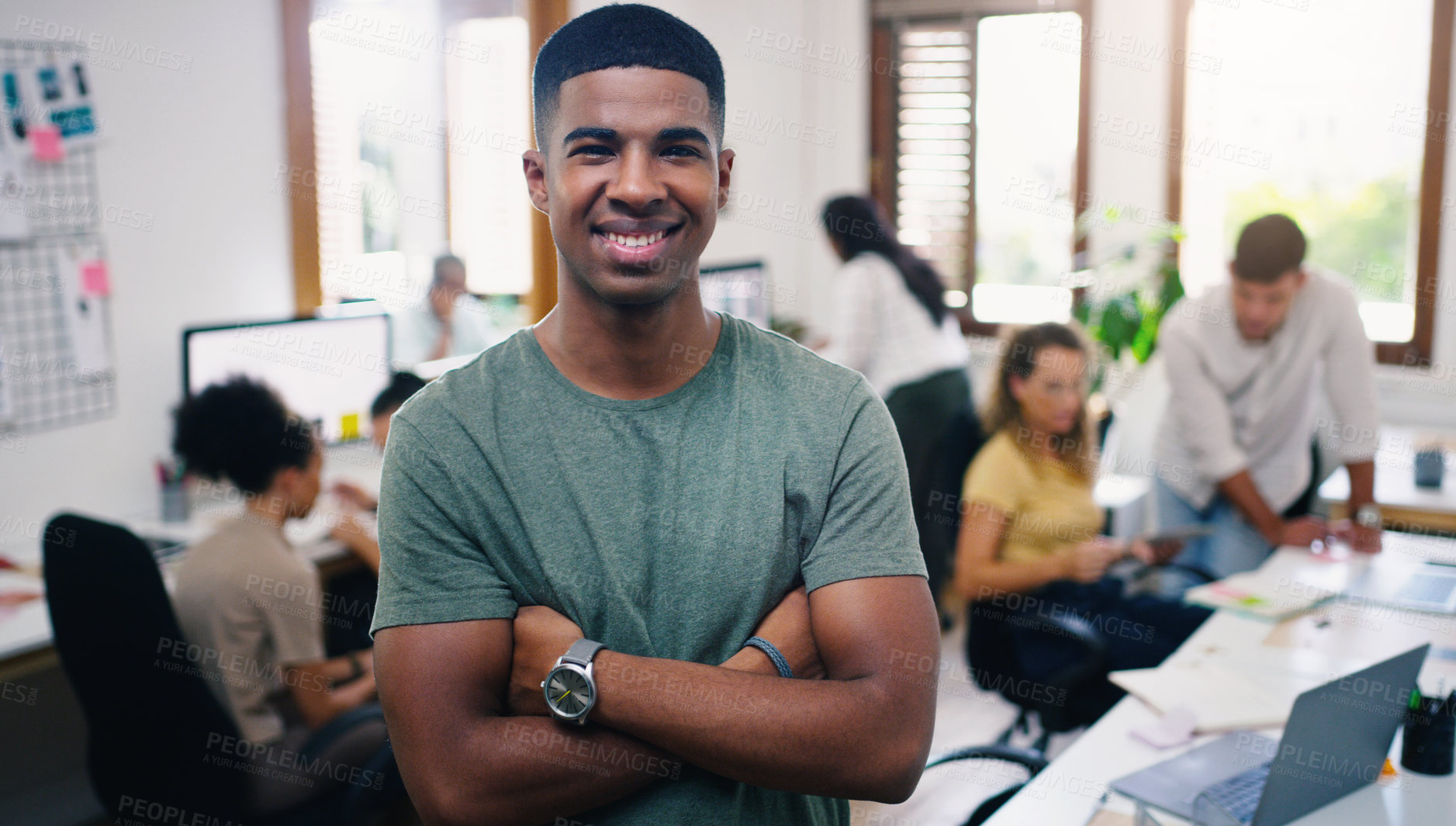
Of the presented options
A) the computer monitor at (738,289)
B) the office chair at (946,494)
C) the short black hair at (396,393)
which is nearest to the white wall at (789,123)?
the computer monitor at (738,289)

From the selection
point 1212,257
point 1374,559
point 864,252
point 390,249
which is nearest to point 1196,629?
point 1374,559

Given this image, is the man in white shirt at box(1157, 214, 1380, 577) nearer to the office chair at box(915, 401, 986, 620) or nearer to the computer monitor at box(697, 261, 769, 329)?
the office chair at box(915, 401, 986, 620)

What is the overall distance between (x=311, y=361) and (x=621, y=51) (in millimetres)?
2348

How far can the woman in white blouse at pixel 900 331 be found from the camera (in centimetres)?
384

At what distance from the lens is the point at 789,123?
519cm

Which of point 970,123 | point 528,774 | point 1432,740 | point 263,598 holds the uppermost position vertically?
point 970,123

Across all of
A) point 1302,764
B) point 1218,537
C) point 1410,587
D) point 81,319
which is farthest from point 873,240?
point 1302,764

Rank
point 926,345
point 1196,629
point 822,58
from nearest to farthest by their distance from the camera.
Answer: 1. point 1196,629
2. point 926,345
3. point 822,58

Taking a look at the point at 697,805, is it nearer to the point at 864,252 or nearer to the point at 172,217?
the point at 172,217

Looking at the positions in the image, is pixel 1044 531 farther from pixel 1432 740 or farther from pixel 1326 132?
pixel 1326 132

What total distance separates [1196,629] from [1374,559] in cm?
59

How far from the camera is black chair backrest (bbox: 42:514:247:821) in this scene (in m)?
1.83

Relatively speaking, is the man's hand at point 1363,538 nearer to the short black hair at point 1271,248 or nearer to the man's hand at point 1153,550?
the man's hand at point 1153,550

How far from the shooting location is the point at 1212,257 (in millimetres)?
4680
